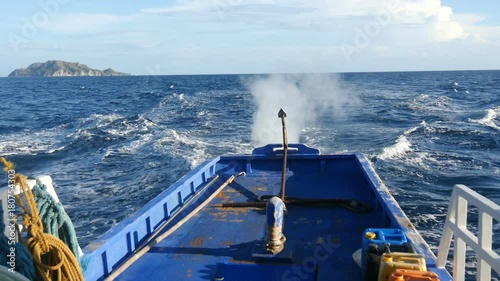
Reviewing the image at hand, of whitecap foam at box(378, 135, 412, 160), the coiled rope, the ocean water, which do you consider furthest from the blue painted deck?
whitecap foam at box(378, 135, 412, 160)

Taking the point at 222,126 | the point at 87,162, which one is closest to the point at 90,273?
the point at 87,162

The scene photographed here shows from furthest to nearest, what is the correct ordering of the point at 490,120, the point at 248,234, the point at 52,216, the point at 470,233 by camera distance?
the point at 490,120
the point at 248,234
the point at 470,233
the point at 52,216

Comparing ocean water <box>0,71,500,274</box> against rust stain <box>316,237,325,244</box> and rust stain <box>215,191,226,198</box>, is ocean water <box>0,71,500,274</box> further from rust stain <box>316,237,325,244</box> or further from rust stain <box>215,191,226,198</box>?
rust stain <box>316,237,325,244</box>

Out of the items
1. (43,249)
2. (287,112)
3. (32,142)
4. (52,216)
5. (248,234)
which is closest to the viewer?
(43,249)

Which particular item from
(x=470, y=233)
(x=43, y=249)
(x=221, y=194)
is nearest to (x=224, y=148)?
(x=221, y=194)

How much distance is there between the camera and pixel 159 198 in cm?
557

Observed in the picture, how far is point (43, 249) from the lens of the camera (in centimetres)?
268

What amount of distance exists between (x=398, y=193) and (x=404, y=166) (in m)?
3.04

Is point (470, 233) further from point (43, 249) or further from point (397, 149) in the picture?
point (397, 149)

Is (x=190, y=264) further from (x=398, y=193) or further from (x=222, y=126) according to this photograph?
(x=222, y=126)

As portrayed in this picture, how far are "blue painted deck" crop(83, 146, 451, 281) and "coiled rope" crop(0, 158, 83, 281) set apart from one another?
0.90m

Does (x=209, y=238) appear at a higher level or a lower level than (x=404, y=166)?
higher

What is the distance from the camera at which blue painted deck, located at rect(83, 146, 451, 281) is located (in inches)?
158

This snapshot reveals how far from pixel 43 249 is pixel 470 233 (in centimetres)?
298
